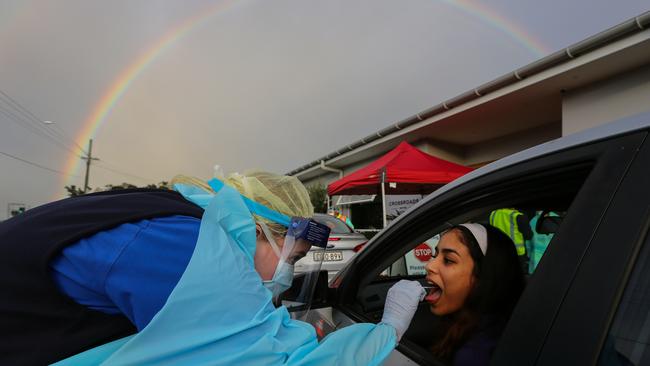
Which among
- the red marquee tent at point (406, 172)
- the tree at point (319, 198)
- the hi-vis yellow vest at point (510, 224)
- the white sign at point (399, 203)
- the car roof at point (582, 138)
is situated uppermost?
the tree at point (319, 198)

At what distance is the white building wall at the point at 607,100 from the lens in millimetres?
6148

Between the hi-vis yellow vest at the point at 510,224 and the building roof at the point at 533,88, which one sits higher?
the building roof at the point at 533,88

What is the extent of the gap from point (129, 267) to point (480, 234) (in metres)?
1.34

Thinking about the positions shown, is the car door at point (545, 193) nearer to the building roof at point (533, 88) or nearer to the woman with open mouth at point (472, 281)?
the woman with open mouth at point (472, 281)

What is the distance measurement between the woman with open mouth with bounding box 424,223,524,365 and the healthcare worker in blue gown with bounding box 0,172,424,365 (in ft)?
2.01

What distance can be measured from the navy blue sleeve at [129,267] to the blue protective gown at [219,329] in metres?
0.05

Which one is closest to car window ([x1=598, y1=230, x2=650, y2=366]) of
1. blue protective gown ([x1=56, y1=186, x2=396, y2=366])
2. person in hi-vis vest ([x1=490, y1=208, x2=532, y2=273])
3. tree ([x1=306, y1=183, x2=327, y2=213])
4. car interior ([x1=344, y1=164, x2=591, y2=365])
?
car interior ([x1=344, y1=164, x2=591, y2=365])

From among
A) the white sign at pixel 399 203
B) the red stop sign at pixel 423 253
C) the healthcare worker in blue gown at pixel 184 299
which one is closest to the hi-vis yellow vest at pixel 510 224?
the red stop sign at pixel 423 253

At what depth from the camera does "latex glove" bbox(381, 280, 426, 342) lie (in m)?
1.41

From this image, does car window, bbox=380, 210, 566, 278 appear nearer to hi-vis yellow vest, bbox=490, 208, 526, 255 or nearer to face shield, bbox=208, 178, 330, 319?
hi-vis yellow vest, bbox=490, 208, 526, 255

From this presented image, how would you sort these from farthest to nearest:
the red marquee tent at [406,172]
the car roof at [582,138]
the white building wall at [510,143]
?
the white building wall at [510,143] < the red marquee tent at [406,172] < the car roof at [582,138]

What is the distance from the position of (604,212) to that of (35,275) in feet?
4.35

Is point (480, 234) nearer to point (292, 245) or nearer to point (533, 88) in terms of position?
point (292, 245)

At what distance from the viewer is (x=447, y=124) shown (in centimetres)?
997
